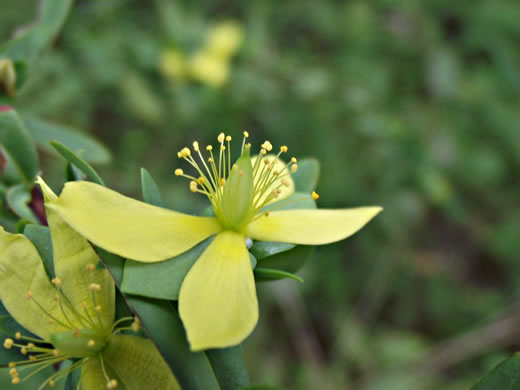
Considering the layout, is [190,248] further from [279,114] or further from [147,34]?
[147,34]

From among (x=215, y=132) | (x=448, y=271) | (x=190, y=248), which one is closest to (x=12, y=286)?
(x=190, y=248)

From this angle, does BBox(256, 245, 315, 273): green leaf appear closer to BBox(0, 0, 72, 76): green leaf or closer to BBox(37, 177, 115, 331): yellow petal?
BBox(37, 177, 115, 331): yellow petal

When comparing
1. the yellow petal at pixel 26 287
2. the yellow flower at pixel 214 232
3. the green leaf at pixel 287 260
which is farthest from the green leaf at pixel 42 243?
the green leaf at pixel 287 260

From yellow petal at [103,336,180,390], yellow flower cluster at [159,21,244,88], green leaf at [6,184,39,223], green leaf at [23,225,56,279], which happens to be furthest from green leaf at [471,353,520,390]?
yellow flower cluster at [159,21,244,88]

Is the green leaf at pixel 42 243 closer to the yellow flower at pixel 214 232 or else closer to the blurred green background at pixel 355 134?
the yellow flower at pixel 214 232

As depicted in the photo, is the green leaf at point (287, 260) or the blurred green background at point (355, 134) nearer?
the green leaf at point (287, 260)

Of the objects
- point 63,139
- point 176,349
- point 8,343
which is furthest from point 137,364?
point 63,139
